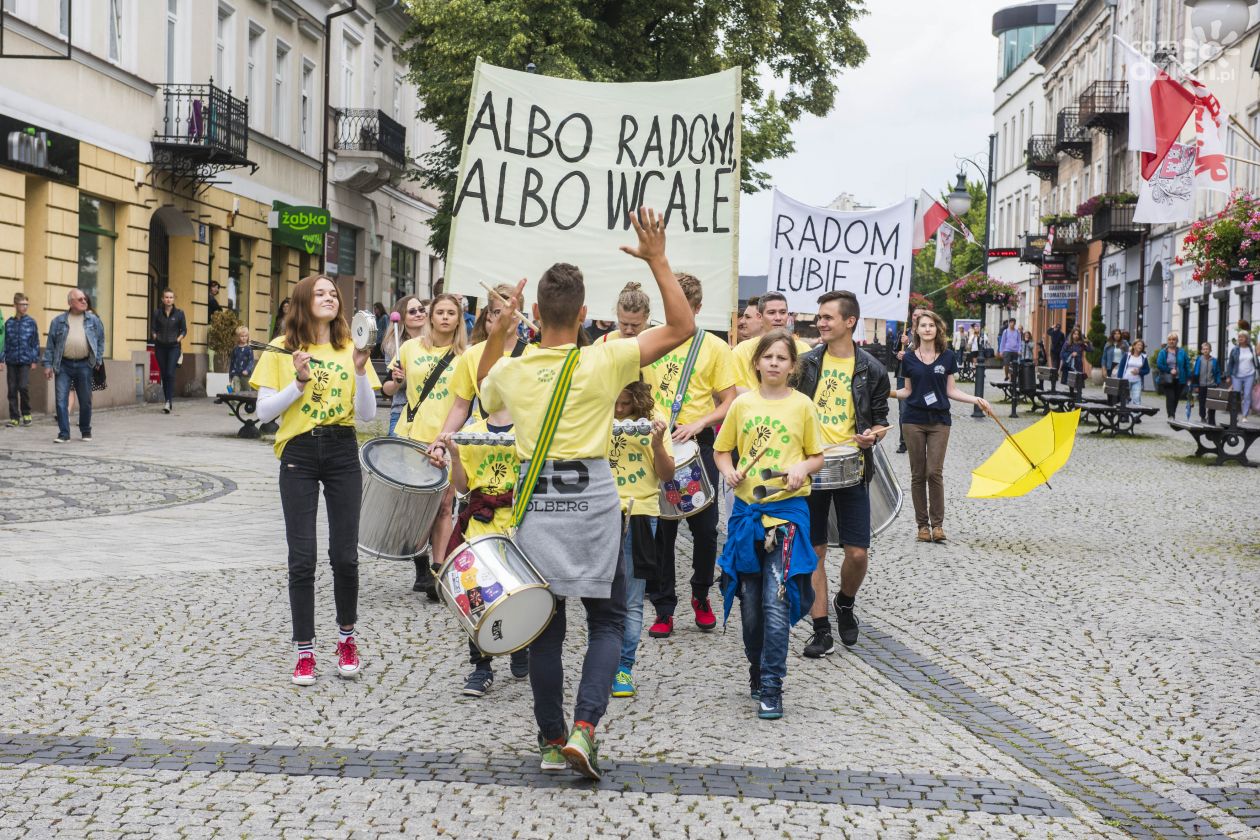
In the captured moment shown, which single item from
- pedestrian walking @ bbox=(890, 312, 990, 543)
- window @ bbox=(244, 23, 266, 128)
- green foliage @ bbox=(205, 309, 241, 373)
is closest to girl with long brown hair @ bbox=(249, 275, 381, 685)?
pedestrian walking @ bbox=(890, 312, 990, 543)

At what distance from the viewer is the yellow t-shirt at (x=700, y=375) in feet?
24.5

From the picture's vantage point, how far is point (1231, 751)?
555cm

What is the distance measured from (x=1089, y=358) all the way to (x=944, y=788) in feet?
Result: 145

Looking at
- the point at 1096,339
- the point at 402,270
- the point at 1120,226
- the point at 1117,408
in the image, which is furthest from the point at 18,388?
the point at 1096,339

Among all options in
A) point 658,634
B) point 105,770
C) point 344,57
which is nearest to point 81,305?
point 658,634

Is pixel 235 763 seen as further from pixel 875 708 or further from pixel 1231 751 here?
pixel 1231 751

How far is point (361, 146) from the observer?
35.9 meters

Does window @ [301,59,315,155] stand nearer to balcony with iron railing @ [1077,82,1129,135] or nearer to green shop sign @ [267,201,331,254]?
green shop sign @ [267,201,331,254]

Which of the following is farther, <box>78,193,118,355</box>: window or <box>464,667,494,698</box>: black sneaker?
<box>78,193,118,355</box>: window

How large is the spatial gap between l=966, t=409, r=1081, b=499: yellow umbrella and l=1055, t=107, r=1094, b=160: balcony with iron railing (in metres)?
45.7

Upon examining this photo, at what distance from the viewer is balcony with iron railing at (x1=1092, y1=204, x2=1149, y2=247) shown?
45.8 metres

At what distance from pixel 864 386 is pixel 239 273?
24622 mm

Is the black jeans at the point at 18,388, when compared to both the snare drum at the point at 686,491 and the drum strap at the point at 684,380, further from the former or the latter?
the snare drum at the point at 686,491

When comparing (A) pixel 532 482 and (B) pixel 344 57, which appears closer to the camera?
(A) pixel 532 482
